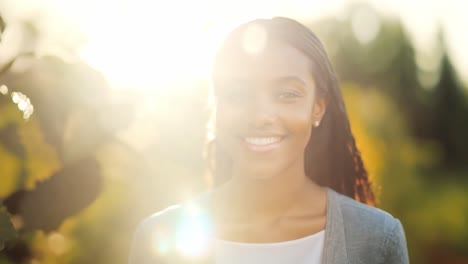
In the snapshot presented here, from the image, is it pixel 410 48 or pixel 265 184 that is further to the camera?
pixel 410 48

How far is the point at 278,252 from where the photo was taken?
2869 mm

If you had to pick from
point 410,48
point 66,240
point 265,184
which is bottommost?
point 410,48

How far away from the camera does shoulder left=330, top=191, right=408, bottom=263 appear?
2.85 meters

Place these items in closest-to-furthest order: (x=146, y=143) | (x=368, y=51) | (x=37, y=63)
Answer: (x=37, y=63) → (x=146, y=143) → (x=368, y=51)

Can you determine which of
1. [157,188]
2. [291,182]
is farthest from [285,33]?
[157,188]

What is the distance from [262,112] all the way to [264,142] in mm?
102

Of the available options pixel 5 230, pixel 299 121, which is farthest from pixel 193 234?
pixel 5 230

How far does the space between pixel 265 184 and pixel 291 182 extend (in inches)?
3.3

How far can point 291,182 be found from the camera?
2.91 m

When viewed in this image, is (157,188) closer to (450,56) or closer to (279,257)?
(279,257)

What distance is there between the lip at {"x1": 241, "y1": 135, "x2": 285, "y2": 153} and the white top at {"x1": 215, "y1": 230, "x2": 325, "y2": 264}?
32cm

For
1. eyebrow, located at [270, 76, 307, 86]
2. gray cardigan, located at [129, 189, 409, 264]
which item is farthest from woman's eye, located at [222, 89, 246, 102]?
gray cardigan, located at [129, 189, 409, 264]

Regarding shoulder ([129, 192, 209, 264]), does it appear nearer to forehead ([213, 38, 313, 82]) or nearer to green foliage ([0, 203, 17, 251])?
forehead ([213, 38, 313, 82])

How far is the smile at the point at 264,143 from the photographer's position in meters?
2.76
